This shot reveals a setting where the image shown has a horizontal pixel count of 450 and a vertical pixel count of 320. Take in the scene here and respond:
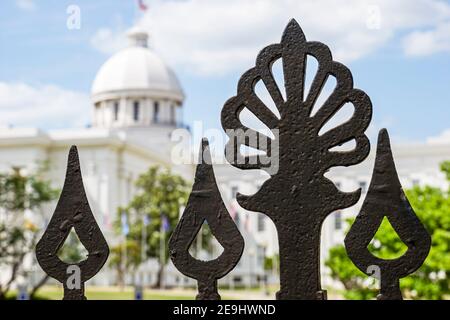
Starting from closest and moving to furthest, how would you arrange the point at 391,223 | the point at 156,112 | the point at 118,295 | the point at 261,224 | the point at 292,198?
1. the point at 391,223
2. the point at 292,198
3. the point at 118,295
4. the point at 156,112
5. the point at 261,224

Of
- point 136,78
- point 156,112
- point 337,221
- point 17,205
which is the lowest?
point 17,205

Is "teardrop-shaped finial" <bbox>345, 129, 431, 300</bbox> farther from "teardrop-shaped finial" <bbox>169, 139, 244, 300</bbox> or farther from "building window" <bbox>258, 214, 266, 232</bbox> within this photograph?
"building window" <bbox>258, 214, 266, 232</bbox>

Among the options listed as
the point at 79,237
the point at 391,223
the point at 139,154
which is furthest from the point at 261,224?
the point at 391,223

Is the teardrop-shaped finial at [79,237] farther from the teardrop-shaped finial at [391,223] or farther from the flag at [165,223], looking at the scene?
the flag at [165,223]

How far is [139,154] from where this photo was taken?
8212 cm

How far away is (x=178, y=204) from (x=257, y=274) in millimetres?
30743

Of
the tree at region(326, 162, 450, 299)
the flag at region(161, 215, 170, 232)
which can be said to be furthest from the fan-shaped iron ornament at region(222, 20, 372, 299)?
the flag at region(161, 215, 170, 232)

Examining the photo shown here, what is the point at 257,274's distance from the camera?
8981 centimetres

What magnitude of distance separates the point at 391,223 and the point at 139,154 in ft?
249

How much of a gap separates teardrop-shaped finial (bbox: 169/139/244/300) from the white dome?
296 feet

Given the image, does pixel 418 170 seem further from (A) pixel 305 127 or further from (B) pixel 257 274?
(A) pixel 305 127

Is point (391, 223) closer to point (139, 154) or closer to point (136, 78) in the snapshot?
point (139, 154)

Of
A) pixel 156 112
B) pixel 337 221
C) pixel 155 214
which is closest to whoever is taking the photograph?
pixel 155 214

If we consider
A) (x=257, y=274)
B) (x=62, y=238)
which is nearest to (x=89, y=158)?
(x=257, y=274)
